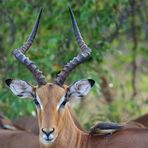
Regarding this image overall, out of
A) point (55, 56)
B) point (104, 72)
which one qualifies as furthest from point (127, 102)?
point (55, 56)

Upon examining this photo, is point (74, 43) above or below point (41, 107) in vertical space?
above

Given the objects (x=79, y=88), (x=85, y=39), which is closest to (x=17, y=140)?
(x=79, y=88)

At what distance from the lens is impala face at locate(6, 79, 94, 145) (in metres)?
7.14

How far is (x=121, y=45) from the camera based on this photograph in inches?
542

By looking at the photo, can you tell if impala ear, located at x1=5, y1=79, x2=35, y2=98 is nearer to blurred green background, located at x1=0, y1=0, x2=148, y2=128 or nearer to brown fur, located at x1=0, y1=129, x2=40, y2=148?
brown fur, located at x1=0, y1=129, x2=40, y2=148

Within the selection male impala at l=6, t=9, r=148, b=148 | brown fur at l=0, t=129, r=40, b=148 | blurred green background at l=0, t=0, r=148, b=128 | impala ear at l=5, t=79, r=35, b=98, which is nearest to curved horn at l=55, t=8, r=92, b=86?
male impala at l=6, t=9, r=148, b=148

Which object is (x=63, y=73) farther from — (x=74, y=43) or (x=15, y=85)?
(x=74, y=43)

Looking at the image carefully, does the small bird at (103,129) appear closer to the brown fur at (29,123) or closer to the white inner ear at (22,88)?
the white inner ear at (22,88)

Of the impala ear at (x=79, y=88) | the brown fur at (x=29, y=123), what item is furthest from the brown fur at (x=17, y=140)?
the brown fur at (x=29, y=123)

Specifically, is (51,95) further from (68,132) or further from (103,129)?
(103,129)

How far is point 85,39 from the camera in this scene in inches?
414

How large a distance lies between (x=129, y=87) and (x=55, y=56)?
11.9 ft

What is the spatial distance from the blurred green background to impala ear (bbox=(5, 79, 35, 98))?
198 cm

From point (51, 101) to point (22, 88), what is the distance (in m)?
0.58
